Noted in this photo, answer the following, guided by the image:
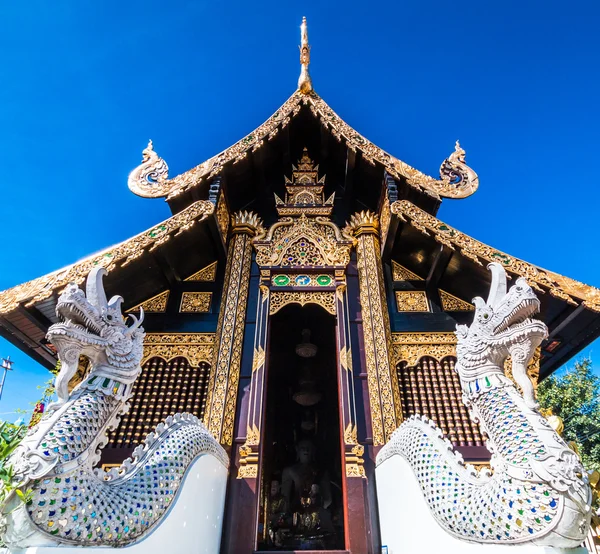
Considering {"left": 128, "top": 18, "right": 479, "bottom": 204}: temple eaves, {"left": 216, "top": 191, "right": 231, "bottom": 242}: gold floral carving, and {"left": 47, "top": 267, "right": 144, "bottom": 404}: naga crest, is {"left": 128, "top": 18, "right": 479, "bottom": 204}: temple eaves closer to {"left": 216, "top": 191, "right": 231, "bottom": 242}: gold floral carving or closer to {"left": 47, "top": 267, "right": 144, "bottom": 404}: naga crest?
{"left": 216, "top": 191, "right": 231, "bottom": 242}: gold floral carving

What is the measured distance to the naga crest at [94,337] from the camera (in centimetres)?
238

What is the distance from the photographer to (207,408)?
13.8 feet

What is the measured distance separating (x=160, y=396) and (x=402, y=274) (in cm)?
320

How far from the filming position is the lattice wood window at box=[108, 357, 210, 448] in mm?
4309

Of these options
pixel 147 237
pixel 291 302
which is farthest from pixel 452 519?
pixel 147 237

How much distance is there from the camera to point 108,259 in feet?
13.9

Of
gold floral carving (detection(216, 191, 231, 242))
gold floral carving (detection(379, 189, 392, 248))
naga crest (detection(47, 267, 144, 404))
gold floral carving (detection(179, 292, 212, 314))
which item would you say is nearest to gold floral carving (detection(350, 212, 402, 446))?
gold floral carving (detection(379, 189, 392, 248))

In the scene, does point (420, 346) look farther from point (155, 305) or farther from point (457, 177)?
point (155, 305)

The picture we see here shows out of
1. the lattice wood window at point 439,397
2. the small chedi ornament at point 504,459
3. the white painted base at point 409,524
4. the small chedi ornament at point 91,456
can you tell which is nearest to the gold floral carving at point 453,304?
the lattice wood window at point 439,397

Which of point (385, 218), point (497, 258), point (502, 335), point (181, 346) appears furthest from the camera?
point (385, 218)

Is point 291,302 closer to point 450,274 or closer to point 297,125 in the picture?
point 450,274

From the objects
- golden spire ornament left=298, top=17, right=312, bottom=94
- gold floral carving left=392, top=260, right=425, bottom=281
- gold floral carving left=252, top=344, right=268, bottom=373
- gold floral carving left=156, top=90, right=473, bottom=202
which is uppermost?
golden spire ornament left=298, top=17, right=312, bottom=94

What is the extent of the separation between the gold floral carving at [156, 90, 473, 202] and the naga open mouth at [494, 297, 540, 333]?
273cm

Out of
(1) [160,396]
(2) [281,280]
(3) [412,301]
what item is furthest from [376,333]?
(1) [160,396]
